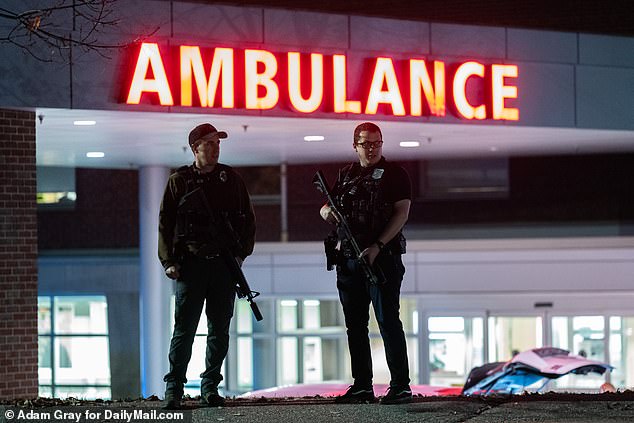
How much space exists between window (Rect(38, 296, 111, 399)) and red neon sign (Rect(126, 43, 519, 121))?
15.8 meters

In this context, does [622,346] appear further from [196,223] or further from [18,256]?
[196,223]

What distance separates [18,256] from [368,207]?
890cm

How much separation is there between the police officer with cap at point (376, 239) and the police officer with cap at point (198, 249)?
719 millimetres

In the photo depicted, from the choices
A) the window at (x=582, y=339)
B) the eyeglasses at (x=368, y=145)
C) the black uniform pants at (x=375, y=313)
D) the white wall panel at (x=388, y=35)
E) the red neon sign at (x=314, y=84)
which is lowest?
the window at (x=582, y=339)

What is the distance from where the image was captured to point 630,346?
27.9m

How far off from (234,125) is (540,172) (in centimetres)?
1234

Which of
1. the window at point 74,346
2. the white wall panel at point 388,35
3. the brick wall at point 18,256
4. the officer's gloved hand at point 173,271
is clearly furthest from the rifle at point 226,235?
the window at point 74,346

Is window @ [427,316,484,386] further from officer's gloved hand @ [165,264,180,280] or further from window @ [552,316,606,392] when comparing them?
officer's gloved hand @ [165,264,180,280]

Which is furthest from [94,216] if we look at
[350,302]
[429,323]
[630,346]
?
[350,302]

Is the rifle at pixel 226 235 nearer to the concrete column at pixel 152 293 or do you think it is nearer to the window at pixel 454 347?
the concrete column at pixel 152 293

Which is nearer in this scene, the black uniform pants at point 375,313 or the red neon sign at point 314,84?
the black uniform pants at point 375,313

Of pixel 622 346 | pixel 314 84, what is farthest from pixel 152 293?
pixel 622 346

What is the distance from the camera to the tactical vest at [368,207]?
875 centimetres

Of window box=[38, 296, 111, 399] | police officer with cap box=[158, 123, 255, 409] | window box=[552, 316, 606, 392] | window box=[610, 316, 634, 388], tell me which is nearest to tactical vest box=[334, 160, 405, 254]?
police officer with cap box=[158, 123, 255, 409]
